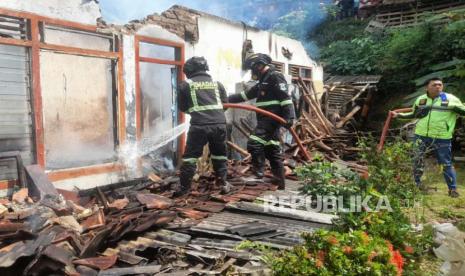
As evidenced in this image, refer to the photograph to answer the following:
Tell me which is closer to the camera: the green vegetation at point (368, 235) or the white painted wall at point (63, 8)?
the green vegetation at point (368, 235)

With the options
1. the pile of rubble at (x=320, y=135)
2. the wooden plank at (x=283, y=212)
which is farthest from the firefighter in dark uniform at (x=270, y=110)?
the pile of rubble at (x=320, y=135)

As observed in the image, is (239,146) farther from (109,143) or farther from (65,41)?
(65,41)

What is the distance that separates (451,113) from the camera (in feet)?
20.5

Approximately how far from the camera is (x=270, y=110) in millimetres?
6258

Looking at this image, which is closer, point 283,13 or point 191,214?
point 191,214

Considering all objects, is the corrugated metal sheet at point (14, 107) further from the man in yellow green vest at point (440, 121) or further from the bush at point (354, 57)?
the bush at point (354, 57)

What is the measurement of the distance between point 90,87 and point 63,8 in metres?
1.21

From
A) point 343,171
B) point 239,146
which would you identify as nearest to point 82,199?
point 343,171

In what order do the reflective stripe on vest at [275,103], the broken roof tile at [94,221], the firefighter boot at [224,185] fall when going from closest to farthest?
the broken roof tile at [94,221] → the firefighter boot at [224,185] → the reflective stripe on vest at [275,103]

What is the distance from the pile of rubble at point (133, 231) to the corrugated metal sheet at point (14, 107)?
1.37ft

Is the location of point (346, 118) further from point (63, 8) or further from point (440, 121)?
point (63, 8)

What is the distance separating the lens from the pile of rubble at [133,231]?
3.26 metres

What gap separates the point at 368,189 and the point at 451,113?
3204mm

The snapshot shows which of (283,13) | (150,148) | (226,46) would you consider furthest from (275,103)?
(283,13)
